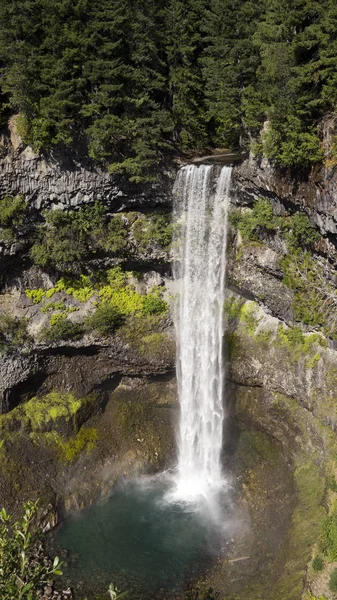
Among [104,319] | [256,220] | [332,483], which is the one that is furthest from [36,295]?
[332,483]

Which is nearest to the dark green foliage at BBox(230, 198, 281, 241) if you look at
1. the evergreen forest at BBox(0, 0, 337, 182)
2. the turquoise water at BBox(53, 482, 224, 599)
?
the evergreen forest at BBox(0, 0, 337, 182)

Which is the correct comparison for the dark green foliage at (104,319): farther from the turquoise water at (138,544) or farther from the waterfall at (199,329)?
the turquoise water at (138,544)

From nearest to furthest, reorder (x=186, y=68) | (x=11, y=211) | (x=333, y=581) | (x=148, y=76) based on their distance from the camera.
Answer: (x=333, y=581)
(x=11, y=211)
(x=148, y=76)
(x=186, y=68)

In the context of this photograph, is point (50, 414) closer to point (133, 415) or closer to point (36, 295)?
point (133, 415)

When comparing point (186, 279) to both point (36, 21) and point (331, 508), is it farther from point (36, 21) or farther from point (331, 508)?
point (36, 21)

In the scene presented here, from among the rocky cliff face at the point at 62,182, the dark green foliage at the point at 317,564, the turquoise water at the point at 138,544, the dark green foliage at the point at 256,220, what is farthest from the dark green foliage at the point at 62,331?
the dark green foliage at the point at 317,564

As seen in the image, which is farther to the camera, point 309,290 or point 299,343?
point 299,343

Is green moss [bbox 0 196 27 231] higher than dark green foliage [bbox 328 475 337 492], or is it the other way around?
green moss [bbox 0 196 27 231]

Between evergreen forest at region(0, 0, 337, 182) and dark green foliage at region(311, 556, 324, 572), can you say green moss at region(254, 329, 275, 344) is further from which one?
dark green foliage at region(311, 556, 324, 572)

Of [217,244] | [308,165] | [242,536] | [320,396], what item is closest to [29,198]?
[217,244]
